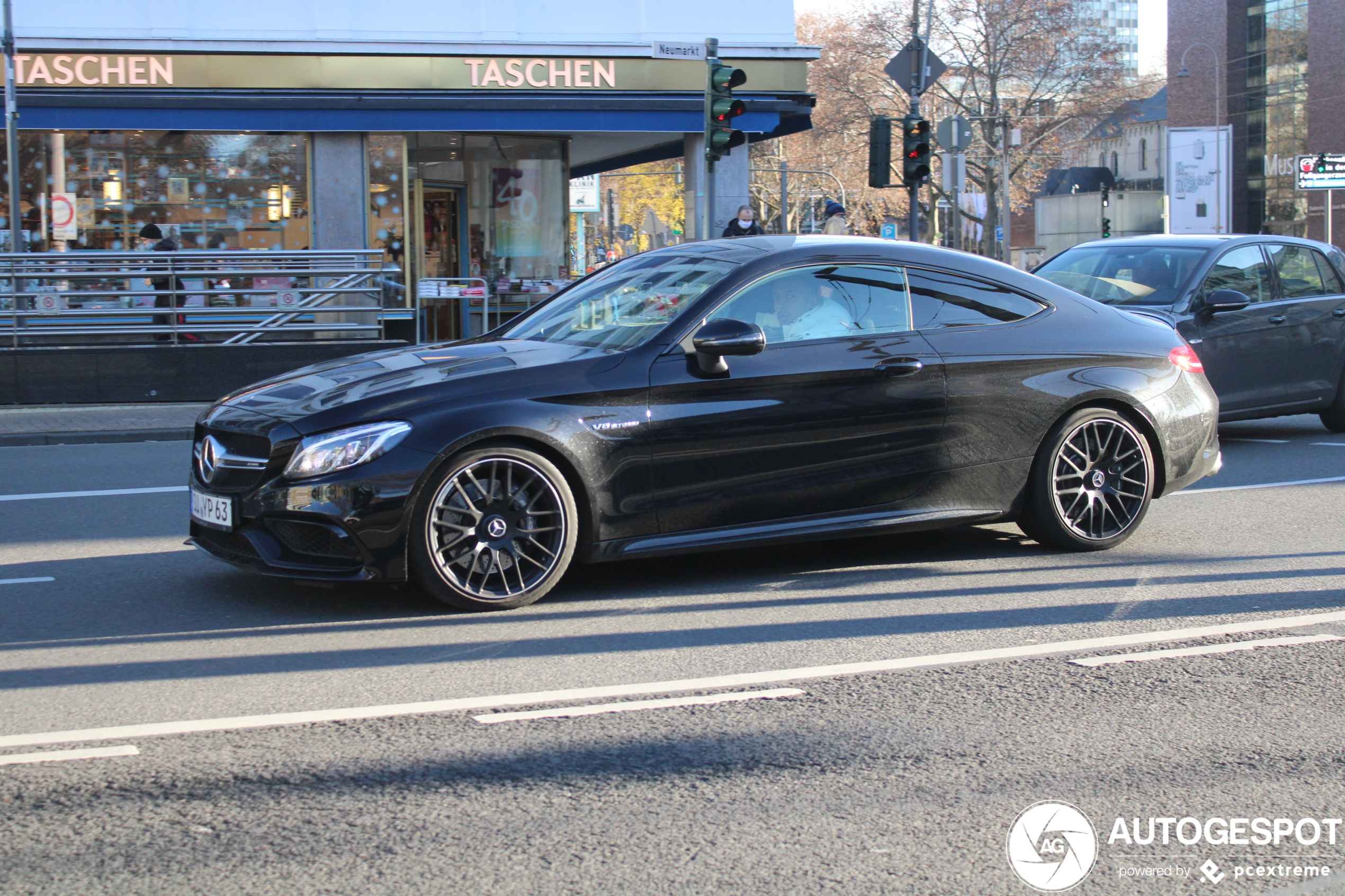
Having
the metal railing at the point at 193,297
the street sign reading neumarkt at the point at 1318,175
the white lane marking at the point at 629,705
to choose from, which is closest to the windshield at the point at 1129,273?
the white lane marking at the point at 629,705

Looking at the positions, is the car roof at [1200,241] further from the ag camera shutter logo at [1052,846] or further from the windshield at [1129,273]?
the ag camera shutter logo at [1052,846]

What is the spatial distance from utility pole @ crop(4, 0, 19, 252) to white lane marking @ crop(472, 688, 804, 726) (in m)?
14.7

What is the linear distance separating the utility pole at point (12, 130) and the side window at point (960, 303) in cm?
1359

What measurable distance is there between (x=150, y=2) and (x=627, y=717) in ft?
59.6

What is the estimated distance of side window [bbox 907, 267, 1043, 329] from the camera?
6.50m

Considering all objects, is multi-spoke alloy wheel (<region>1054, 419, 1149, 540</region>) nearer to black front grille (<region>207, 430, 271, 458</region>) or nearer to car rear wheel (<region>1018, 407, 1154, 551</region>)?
car rear wheel (<region>1018, 407, 1154, 551</region>)

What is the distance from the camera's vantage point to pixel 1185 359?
23.3 feet

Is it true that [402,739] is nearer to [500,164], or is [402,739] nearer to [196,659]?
[196,659]

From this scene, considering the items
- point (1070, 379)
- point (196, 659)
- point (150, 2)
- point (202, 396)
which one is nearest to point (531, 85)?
point (150, 2)

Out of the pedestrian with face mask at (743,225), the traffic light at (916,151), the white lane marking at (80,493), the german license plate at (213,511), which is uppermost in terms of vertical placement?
the traffic light at (916,151)

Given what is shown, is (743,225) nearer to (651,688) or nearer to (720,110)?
(720,110)

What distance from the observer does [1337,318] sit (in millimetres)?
11352

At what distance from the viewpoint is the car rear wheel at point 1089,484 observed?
6.67 metres

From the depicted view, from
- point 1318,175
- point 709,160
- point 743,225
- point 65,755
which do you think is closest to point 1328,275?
point 709,160
